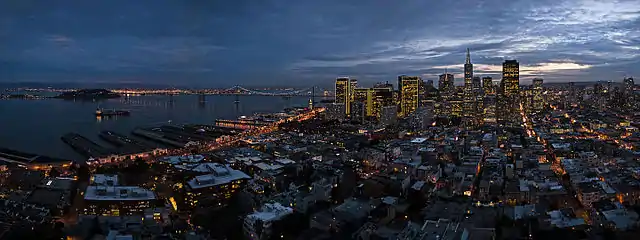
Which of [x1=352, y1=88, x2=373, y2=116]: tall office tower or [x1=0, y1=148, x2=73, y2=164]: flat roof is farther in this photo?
[x1=352, y1=88, x2=373, y2=116]: tall office tower

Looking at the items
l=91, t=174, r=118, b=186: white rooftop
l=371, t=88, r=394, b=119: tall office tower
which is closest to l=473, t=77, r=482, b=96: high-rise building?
l=371, t=88, r=394, b=119: tall office tower

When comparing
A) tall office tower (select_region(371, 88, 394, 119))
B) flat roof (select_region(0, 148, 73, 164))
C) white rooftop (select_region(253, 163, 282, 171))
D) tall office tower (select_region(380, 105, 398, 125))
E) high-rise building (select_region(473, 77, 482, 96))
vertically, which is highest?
high-rise building (select_region(473, 77, 482, 96))

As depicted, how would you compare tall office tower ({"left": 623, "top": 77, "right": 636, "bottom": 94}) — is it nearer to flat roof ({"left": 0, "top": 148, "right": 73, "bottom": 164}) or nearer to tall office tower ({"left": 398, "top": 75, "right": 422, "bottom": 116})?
tall office tower ({"left": 398, "top": 75, "right": 422, "bottom": 116})

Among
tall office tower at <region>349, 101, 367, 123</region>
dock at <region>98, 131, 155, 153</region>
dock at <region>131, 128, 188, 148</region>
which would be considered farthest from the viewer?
tall office tower at <region>349, 101, 367, 123</region>

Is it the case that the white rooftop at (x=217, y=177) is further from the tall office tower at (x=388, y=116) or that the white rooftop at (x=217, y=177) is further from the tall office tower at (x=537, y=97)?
the tall office tower at (x=537, y=97)

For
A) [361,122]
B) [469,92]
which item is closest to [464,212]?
[361,122]

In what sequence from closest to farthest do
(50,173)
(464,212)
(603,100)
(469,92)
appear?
(464,212), (50,173), (469,92), (603,100)

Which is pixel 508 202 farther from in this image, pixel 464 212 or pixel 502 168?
pixel 502 168

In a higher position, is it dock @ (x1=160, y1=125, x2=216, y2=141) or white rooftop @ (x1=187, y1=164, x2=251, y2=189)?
dock @ (x1=160, y1=125, x2=216, y2=141)
